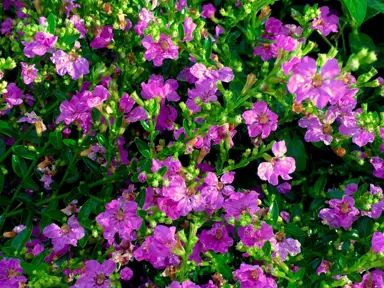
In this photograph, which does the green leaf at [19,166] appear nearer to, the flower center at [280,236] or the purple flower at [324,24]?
the flower center at [280,236]

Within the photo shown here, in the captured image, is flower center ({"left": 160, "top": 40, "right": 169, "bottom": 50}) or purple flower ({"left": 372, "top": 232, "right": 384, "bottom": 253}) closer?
purple flower ({"left": 372, "top": 232, "right": 384, "bottom": 253})

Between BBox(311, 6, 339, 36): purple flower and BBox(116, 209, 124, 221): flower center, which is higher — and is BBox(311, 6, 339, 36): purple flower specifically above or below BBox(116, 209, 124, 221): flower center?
above

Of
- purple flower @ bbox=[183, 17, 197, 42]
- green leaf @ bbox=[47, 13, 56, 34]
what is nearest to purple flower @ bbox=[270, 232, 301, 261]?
purple flower @ bbox=[183, 17, 197, 42]

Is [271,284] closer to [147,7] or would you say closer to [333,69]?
[333,69]

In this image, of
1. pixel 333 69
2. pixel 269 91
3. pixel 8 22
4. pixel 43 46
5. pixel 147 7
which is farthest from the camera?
pixel 8 22

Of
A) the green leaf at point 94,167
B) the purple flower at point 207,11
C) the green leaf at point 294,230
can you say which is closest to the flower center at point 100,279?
the green leaf at point 94,167

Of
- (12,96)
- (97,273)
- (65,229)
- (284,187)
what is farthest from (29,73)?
(284,187)

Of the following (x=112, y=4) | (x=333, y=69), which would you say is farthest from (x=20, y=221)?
(x=333, y=69)

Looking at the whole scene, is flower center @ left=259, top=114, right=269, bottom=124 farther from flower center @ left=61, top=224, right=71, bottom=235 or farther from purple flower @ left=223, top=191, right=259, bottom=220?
flower center @ left=61, top=224, right=71, bottom=235
